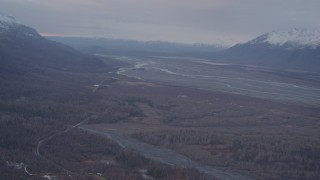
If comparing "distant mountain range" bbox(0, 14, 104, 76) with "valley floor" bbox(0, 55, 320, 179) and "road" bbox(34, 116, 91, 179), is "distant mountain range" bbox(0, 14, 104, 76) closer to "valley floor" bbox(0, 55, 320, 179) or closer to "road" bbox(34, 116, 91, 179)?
"valley floor" bbox(0, 55, 320, 179)

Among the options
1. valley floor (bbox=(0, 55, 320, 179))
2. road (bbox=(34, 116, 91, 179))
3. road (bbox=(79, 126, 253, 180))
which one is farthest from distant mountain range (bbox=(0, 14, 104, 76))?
road (bbox=(79, 126, 253, 180))

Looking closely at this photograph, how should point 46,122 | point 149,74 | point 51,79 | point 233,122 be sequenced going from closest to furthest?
1. point 46,122
2. point 233,122
3. point 51,79
4. point 149,74

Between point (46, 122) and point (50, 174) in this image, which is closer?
point (50, 174)

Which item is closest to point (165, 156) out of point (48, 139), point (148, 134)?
point (148, 134)

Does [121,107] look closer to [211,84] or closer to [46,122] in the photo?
[46,122]

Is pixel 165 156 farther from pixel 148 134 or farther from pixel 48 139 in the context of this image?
pixel 48 139

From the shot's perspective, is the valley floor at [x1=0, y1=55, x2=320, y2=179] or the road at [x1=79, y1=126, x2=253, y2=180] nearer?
the valley floor at [x1=0, y1=55, x2=320, y2=179]

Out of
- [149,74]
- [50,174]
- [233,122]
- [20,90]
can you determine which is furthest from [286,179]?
[149,74]
